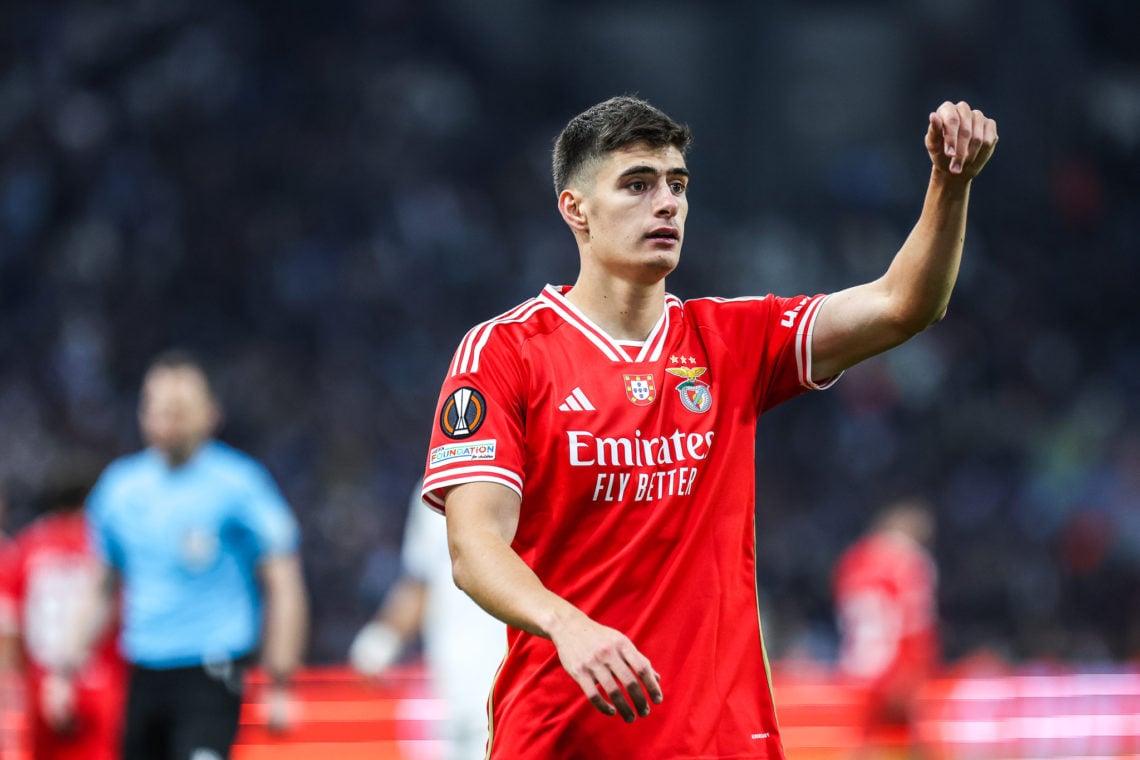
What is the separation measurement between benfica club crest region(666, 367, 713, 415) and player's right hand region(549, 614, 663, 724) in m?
0.85

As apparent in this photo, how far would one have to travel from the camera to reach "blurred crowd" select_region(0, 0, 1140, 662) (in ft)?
56.5

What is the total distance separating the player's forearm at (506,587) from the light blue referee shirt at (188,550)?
360 cm

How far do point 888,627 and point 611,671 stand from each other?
28.0ft

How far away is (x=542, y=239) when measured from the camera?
838 inches

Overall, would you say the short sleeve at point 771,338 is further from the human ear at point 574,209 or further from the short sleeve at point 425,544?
the short sleeve at point 425,544

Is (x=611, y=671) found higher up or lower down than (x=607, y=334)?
lower down

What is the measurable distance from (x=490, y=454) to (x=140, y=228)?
1659 centimetres

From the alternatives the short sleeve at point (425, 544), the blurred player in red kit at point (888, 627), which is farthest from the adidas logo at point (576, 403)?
the blurred player in red kit at point (888, 627)

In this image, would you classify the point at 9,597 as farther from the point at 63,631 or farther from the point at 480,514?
the point at 480,514

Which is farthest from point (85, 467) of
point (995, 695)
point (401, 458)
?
point (401, 458)

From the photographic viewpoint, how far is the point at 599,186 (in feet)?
12.2

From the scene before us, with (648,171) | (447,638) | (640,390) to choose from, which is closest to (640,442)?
(640,390)

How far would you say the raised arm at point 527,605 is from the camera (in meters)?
2.83

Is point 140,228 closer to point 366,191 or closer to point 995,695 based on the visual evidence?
point 366,191
